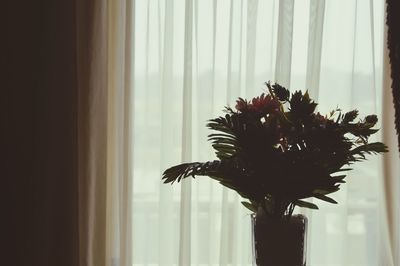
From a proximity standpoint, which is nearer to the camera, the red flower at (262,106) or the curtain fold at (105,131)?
the red flower at (262,106)

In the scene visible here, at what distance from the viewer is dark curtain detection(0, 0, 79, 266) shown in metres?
1.73

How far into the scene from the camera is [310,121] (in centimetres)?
118

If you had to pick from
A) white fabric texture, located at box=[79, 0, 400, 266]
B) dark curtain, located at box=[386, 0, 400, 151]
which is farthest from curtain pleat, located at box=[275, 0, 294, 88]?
dark curtain, located at box=[386, 0, 400, 151]

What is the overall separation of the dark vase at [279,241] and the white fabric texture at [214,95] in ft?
2.04

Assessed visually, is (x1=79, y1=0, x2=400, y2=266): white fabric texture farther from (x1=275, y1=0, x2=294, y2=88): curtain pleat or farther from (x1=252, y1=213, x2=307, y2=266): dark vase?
(x1=252, y1=213, x2=307, y2=266): dark vase

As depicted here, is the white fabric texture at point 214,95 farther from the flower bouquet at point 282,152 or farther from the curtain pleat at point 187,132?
the flower bouquet at point 282,152

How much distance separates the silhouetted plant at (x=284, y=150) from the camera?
118 centimetres

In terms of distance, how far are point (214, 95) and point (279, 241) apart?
809mm

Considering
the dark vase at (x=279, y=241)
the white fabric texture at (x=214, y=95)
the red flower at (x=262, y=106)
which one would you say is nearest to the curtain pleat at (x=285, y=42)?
the white fabric texture at (x=214, y=95)

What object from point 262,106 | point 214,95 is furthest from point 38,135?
point 262,106

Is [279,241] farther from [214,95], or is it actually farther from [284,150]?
[214,95]

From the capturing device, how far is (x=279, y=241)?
3.95 feet

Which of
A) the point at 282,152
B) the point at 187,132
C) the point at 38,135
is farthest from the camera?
the point at 187,132

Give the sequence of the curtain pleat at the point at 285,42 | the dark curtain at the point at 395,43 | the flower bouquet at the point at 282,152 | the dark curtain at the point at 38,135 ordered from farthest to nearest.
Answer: the curtain pleat at the point at 285,42, the dark curtain at the point at 38,135, the dark curtain at the point at 395,43, the flower bouquet at the point at 282,152
